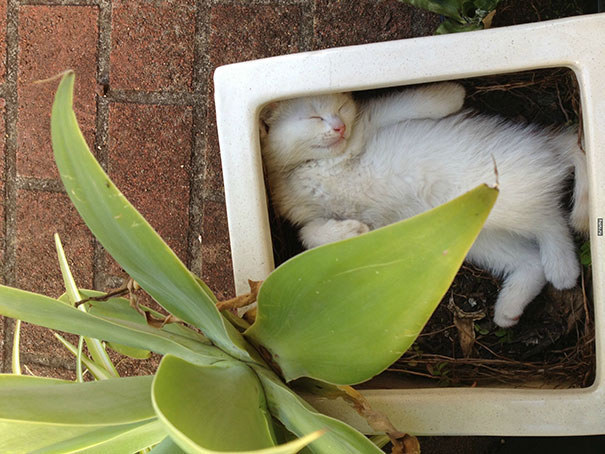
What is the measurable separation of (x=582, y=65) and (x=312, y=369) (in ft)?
1.32

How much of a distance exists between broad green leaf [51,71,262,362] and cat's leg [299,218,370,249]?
23cm

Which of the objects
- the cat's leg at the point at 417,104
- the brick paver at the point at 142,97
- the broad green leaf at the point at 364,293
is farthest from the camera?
the brick paver at the point at 142,97

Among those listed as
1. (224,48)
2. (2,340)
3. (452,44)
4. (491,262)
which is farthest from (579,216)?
(2,340)

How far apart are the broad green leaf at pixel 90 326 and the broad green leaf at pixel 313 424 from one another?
65 millimetres

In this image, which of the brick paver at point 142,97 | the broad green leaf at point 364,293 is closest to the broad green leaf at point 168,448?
the broad green leaf at point 364,293

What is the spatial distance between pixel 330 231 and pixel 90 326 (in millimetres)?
332

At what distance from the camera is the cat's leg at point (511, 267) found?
764 millimetres

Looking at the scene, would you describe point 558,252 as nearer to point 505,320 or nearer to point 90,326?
point 505,320

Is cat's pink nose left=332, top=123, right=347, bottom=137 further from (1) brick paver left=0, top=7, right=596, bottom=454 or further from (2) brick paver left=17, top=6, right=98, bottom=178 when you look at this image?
(2) brick paver left=17, top=6, right=98, bottom=178

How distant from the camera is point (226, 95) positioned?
0.62 m

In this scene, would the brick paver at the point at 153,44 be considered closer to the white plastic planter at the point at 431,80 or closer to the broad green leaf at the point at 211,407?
the white plastic planter at the point at 431,80

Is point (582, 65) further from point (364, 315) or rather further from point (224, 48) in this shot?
point (224, 48)

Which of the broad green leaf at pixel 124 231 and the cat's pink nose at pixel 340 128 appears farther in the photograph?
the cat's pink nose at pixel 340 128

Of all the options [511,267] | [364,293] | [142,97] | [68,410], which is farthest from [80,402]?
[142,97]
